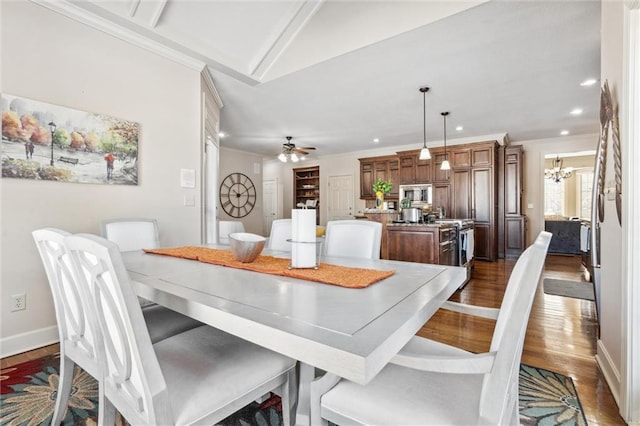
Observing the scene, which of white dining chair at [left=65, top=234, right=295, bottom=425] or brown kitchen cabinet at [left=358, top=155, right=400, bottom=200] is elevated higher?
brown kitchen cabinet at [left=358, top=155, right=400, bottom=200]

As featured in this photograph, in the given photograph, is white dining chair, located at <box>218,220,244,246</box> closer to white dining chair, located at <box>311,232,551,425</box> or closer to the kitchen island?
the kitchen island

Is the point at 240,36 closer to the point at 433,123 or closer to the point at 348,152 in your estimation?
the point at 433,123

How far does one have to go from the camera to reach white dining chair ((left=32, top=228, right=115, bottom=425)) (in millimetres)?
1021

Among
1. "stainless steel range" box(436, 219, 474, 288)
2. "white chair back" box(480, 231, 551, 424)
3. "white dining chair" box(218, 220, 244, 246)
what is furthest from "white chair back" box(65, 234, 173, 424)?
"stainless steel range" box(436, 219, 474, 288)

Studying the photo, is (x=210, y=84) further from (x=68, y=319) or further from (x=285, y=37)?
(x=68, y=319)

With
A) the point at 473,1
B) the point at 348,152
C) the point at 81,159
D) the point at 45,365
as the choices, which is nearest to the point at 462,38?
the point at 473,1

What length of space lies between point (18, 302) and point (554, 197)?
13.4m

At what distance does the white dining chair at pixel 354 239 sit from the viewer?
74.9 inches

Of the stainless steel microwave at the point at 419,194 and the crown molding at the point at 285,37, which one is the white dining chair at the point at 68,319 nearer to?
the crown molding at the point at 285,37

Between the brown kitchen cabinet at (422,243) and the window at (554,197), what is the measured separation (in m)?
8.73

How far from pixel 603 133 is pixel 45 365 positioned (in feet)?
13.0

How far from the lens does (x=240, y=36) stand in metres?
3.11

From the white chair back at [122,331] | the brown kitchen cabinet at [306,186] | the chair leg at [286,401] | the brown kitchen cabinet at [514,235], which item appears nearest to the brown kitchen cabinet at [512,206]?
the brown kitchen cabinet at [514,235]

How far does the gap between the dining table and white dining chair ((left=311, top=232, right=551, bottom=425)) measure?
0.09 meters
